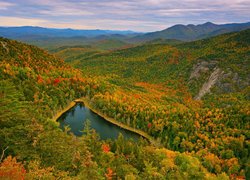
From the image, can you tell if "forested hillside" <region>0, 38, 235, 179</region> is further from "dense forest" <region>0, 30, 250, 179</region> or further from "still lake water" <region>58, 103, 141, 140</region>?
"still lake water" <region>58, 103, 141, 140</region>

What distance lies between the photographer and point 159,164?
8681cm

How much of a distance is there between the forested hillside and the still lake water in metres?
6.51

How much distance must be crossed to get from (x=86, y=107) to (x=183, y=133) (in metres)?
67.8

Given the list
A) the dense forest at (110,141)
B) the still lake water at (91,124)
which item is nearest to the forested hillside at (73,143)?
the dense forest at (110,141)

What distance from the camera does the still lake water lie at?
147 m

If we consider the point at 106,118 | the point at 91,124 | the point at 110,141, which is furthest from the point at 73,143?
the point at 106,118

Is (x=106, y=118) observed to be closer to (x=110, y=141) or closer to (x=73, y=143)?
(x=110, y=141)

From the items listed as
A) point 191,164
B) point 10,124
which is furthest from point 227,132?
point 10,124

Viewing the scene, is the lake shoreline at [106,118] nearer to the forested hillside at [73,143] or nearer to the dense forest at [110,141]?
the dense forest at [110,141]

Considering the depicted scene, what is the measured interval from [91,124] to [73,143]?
9889 centimetres

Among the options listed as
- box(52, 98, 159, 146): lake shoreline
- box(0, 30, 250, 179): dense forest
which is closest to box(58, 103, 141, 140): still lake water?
box(52, 98, 159, 146): lake shoreline

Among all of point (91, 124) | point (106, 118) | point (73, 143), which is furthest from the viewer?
point (106, 118)

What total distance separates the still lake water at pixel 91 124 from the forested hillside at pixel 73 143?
6.51 metres

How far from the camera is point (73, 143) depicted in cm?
5866
